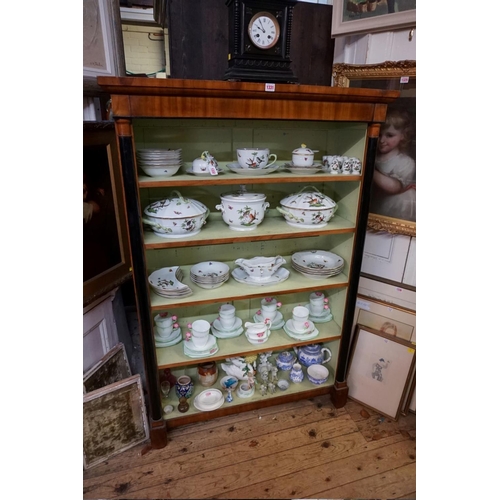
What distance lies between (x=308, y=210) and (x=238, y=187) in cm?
38

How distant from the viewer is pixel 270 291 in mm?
1583

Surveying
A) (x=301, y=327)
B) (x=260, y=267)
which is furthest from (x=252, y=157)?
(x=301, y=327)

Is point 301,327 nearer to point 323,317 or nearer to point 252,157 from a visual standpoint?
point 323,317

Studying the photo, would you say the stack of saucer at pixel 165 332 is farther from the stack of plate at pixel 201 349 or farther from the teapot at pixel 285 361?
the teapot at pixel 285 361

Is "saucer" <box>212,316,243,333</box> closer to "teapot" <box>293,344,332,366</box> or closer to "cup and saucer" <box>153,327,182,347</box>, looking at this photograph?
"cup and saucer" <box>153,327,182,347</box>

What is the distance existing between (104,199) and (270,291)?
34.9 inches

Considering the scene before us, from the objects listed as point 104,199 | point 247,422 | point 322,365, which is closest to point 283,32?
point 104,199

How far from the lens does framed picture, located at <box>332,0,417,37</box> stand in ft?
4.66

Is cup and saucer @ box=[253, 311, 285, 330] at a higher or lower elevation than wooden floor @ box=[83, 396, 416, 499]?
higher

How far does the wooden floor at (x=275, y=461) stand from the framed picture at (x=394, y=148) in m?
1.03

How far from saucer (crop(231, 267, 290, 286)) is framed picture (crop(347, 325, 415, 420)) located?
57 centimetres

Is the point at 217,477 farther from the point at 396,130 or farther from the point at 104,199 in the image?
the point at 396,130

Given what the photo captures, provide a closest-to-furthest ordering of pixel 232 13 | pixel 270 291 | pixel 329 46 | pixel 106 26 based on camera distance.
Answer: pixel 232 13, pixel 106 26, pixel 270 291, pixel 329 46

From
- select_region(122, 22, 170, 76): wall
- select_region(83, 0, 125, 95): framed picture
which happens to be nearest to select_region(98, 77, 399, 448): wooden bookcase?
select_region(83, 0, 125, 95): framed picture
